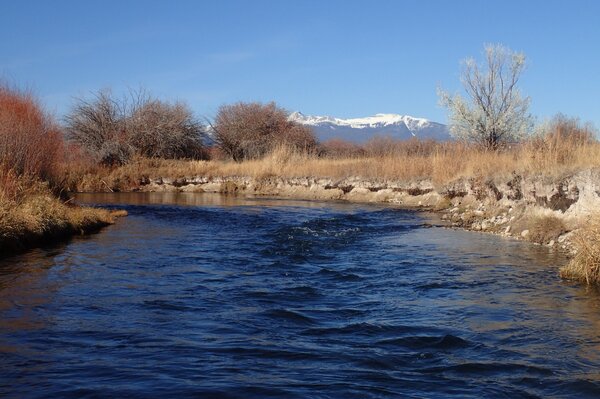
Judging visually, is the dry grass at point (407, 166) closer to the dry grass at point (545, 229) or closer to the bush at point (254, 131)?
the dry grass at point (545, 229)

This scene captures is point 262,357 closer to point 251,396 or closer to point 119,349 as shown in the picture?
point 251,396

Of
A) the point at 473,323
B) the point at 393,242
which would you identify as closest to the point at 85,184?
the point at 393,242

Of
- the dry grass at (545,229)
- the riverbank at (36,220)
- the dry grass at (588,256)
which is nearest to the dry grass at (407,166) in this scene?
the dry grass at (545,229)

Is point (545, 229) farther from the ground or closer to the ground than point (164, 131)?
closer to the ground

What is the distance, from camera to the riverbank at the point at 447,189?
13516 millimetres

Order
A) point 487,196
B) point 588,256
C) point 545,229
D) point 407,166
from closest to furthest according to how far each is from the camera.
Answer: point 588,256 < point 545,229 < point 487,196 < point 407,166

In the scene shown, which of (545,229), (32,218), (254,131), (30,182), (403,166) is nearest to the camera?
(32,218)

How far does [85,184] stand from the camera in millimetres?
38125

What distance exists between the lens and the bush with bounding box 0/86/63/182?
51.5 feet

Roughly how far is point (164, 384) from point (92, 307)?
3134 mm

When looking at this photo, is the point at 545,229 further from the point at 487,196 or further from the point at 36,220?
the point at 36,220

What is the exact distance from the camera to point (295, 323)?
7289mm

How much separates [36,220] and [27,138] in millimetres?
3786

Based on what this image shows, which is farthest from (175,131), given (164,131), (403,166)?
(403,166)
